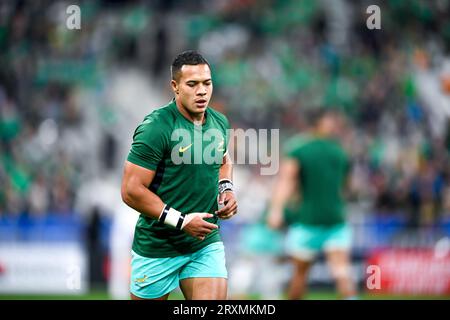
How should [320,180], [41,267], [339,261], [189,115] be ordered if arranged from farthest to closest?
[41,267]
[320,180]
[339,261]
[189,115]

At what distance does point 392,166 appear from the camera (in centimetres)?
1842

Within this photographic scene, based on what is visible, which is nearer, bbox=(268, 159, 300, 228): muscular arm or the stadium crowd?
bbox=(268, 159, 300, 228): muscular arm

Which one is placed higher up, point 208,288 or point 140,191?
point 140,191

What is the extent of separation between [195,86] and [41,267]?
27.9ft

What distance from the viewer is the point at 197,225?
21.5ft

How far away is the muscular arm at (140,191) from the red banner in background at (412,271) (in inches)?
331

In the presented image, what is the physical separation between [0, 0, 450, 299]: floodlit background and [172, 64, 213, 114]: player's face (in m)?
6.19

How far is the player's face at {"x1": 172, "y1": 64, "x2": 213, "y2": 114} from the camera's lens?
6750mm

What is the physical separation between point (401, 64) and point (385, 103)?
135 centimetres

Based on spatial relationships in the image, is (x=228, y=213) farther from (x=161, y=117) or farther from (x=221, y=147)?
(x=161, y=117)
